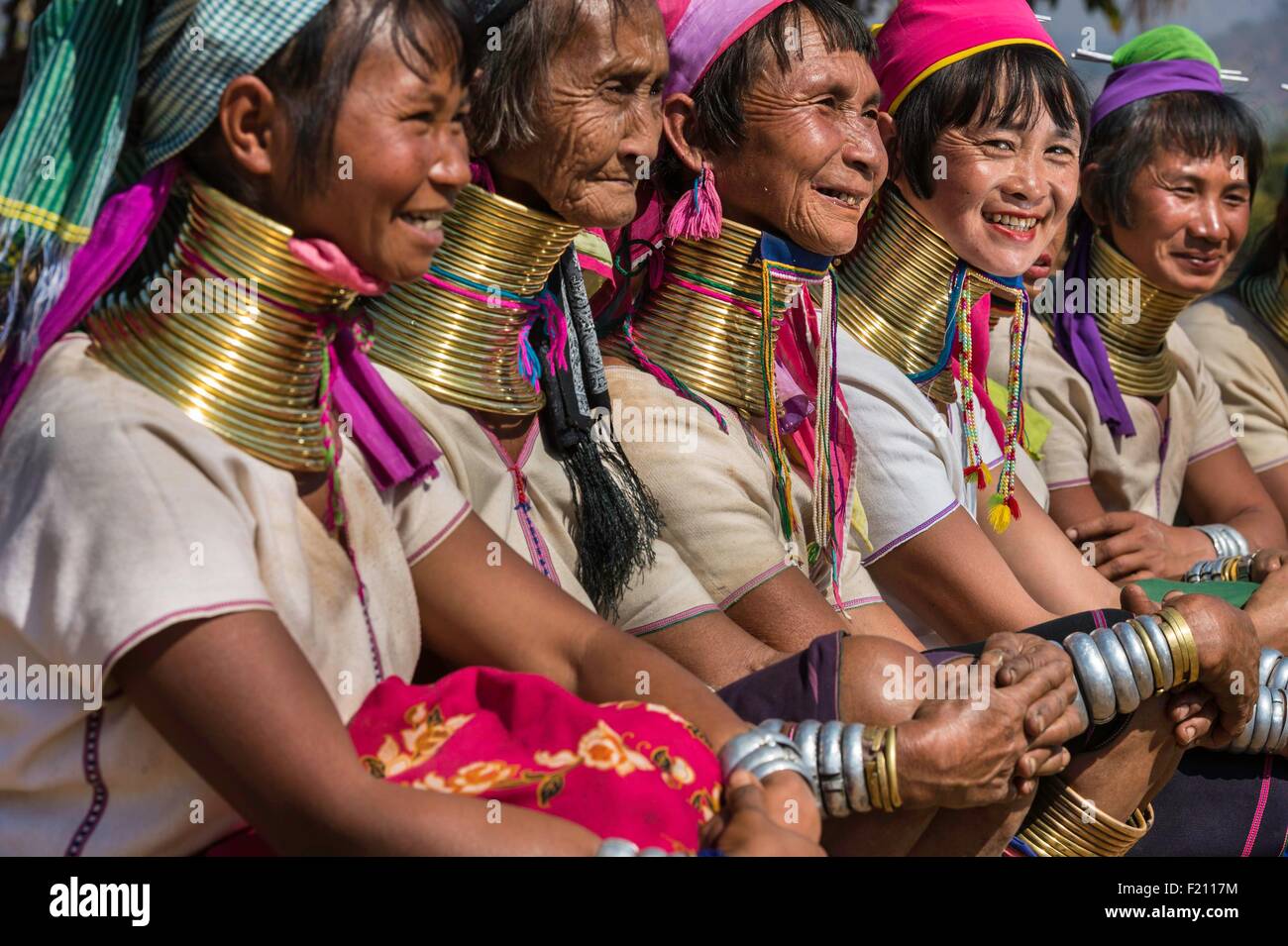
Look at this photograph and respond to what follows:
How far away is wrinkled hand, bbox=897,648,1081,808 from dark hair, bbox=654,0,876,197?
1417 mm

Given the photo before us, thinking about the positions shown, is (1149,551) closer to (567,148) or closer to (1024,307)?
(1024,307)

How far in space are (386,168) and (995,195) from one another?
232 cm

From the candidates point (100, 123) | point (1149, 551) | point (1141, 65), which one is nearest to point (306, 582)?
point (100, 123)

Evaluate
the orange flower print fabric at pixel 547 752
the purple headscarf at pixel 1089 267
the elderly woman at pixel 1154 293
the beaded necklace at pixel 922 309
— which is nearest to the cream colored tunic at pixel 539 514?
the orange flower print fabric at pixel 547 752

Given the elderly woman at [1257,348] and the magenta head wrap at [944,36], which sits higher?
the magenta head wrap at [944,36]

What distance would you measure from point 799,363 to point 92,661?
209 centimetres

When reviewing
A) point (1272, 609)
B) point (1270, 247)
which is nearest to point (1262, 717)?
point (1272, 609)

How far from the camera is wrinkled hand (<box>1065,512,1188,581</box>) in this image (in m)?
4.84

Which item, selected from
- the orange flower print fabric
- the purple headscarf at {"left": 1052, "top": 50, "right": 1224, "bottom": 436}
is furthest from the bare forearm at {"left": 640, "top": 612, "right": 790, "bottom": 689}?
the purple headscarf at {"left": 1052, "top": 50, "right": 1224, "bottom": 436}

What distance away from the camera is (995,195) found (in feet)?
14.7

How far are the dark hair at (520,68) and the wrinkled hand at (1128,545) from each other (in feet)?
7.64

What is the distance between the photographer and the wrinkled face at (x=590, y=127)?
336cm

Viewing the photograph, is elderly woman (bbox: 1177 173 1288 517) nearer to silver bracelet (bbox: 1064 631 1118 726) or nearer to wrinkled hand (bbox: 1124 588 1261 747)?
wrinkled hand (bbox: 1124 588 1261 747)

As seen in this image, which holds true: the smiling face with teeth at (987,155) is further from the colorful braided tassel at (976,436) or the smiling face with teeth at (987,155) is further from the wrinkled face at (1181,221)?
the wrinkled face at (1181,221)
